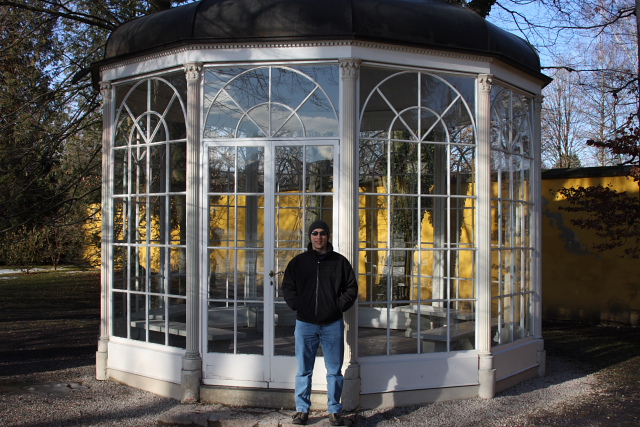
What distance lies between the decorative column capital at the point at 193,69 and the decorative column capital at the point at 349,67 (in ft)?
4.17

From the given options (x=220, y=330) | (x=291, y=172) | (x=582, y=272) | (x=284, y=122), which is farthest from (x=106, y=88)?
(x=582, y=272)

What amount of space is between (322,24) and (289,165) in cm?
126

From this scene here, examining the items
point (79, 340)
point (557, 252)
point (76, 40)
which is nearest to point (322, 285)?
point (79, 340)

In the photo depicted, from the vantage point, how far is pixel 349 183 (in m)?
5.32

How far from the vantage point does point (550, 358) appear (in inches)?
307

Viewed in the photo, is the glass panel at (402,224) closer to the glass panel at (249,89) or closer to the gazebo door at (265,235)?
the gazebo door at (265,235)

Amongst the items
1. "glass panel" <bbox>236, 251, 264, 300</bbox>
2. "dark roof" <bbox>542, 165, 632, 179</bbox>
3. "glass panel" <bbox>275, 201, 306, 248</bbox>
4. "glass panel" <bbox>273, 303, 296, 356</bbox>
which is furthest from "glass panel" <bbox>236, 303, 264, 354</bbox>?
"dark roof" <bbox>542, 165, 632, 179</bbox>

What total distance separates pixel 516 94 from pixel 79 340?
6.74 meters

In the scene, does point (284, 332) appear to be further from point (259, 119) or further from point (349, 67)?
point (349, 67)

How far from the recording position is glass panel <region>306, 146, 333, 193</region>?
5500 mm

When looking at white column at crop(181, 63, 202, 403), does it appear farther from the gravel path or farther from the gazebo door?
the gravel path

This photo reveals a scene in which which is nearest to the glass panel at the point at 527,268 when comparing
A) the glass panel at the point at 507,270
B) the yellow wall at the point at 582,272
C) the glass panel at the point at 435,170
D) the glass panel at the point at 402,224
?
the glass panel at the point at 507,270

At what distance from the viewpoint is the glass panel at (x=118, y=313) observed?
6.23m

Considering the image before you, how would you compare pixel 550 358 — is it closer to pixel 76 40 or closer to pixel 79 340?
pixel 79 340
